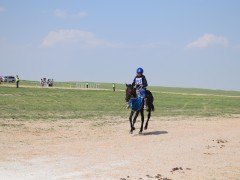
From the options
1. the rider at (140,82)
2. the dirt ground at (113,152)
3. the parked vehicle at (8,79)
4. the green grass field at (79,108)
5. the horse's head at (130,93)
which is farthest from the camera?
the parked vehicle at (8,79)

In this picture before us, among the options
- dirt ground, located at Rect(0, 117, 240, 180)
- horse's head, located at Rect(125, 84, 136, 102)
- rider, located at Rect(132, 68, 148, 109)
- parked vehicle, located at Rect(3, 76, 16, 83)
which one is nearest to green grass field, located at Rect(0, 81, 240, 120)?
dirt ground, located at Rect(0, 117, 240, 180)

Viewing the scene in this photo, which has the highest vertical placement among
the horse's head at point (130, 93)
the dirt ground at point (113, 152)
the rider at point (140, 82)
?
the rider at point (140, 82)

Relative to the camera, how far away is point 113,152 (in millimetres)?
12227

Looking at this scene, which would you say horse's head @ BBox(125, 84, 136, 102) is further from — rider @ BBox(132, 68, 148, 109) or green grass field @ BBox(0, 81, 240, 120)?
green grass field @ BBox(0, 81, 240, 120)

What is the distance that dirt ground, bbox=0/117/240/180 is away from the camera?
9289 mm

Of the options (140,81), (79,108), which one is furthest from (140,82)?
(79,108)

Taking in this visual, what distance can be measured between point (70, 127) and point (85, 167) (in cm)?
930

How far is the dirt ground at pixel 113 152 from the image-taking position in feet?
30.5

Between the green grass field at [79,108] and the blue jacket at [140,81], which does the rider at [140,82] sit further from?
the green grass field at [79,108]

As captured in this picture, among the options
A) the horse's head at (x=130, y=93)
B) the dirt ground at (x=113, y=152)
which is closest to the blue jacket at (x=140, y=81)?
the horse's head at (x=130, y=93)

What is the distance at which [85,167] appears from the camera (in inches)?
385

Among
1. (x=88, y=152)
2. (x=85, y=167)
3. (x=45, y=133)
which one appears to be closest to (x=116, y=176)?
(x=85, y=167)

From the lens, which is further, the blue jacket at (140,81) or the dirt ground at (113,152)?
the blue jacket at (140,81)

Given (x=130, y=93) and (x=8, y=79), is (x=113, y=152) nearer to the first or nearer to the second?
(x=130, y=93)
